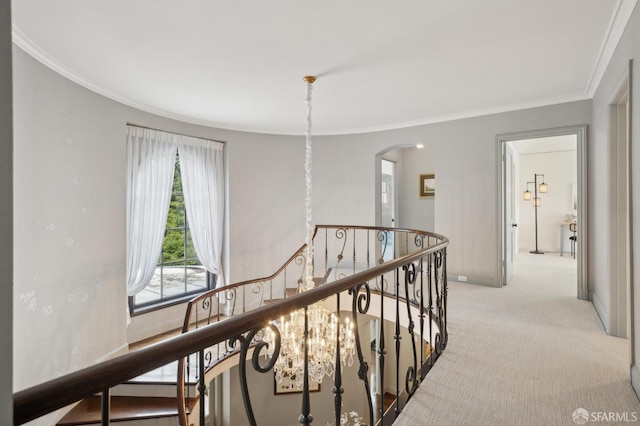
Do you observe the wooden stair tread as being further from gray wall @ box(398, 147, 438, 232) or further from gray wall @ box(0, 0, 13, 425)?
gray wall @ box(398, 147, 438, 232)

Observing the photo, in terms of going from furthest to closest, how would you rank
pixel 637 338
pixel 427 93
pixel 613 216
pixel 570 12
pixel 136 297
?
pixel 136 297 → pixel 427 93 → pixel 613 216 → pixel 570 12 → pixel 637 338

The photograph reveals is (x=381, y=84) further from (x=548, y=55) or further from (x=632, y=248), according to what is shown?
(x=632, y=248)

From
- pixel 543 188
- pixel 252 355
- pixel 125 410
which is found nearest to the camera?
pixel 252 355

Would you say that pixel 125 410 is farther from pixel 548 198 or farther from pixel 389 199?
pixel 548 198

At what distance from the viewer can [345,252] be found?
258 inches

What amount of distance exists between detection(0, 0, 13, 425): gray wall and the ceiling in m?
2.09

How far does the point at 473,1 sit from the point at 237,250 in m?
4.93

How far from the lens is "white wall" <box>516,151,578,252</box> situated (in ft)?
29.9

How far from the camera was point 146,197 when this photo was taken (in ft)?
15.9

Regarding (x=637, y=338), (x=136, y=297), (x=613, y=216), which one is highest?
(x=613, y=216)

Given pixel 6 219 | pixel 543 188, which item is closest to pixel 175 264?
pixel 6 219

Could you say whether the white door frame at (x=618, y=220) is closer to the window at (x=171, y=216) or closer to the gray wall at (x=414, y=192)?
the gray wall at (x=414, y=192)

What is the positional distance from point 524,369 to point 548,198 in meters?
8.49

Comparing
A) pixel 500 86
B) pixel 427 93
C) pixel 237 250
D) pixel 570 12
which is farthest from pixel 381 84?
pixel 237 250
